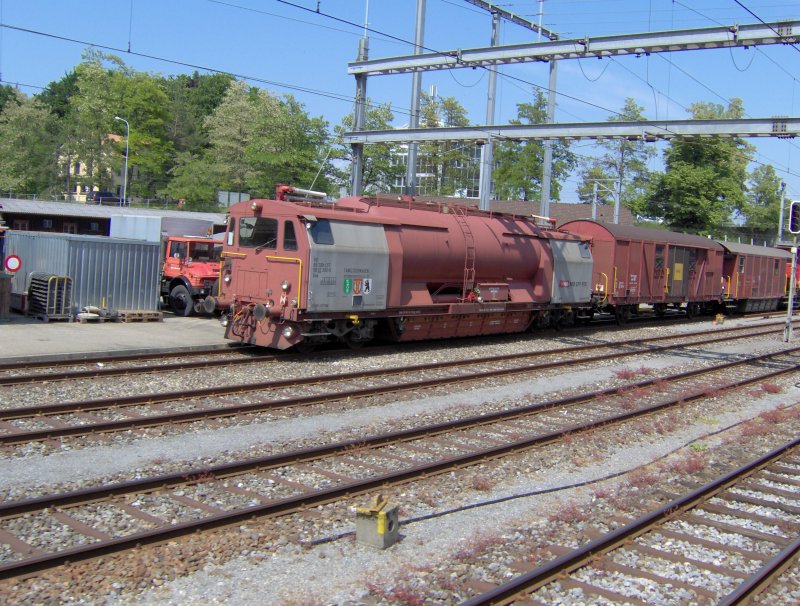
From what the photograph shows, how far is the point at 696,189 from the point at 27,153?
56.8 m

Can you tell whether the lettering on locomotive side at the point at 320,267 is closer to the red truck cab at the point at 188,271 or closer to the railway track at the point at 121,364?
the railway track at the point at 121,364

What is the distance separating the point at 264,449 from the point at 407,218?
9026 millimetres

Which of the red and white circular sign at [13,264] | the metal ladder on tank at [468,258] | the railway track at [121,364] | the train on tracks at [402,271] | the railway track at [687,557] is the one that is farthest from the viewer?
the red and white circular sign at [13,264]

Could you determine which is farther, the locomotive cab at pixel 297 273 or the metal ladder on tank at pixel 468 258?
the metal ladder on tank at pixel 468 258

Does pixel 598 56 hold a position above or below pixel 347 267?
above

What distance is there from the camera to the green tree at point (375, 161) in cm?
4875

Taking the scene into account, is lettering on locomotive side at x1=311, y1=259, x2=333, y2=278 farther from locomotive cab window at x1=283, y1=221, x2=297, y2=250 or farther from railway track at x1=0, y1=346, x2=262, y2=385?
railway track at x1=0, y1=346, x2=262, y2=385

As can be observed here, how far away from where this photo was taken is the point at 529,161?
2250 inches

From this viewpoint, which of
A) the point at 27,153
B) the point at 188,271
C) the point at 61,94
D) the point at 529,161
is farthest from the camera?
the point at 61,94

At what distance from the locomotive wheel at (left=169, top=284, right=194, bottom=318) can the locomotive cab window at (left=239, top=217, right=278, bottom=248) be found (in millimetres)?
6547

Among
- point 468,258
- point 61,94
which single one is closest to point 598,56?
point 468,258

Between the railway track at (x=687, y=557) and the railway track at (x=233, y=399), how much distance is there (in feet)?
18.9

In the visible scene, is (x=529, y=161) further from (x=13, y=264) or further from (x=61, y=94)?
(x=61, y=94)

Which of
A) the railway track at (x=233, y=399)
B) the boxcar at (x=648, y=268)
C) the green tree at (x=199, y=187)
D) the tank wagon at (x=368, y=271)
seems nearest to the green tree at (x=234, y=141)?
the green tree at (x=199, y=187)
